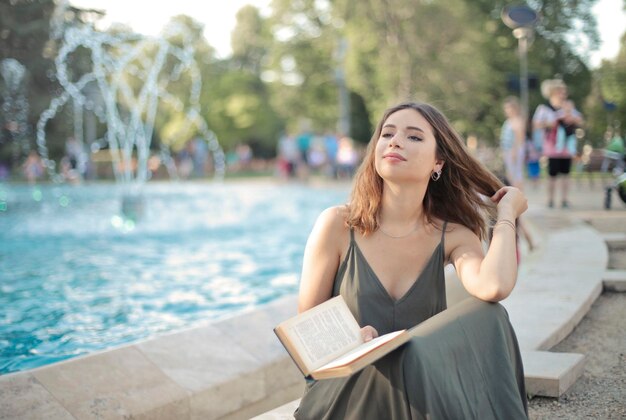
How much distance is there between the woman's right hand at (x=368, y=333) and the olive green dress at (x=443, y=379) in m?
0.15

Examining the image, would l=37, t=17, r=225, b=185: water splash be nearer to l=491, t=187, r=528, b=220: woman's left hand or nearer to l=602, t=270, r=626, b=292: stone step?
l=602, t=270, r=626, b=292: stone step

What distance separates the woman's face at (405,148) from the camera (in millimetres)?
2908

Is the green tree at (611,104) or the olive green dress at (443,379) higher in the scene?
the green tree at (611,104)

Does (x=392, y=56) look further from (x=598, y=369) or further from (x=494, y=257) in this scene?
(x=494, y=257)

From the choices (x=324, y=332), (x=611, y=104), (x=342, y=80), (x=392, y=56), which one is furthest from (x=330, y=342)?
(x=342, y=80)

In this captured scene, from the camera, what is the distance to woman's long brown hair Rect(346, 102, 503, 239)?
3020 millimetres

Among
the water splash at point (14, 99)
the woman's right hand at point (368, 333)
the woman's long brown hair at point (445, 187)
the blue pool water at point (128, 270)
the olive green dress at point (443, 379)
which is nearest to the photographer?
the olive green dress at point (443, 379)

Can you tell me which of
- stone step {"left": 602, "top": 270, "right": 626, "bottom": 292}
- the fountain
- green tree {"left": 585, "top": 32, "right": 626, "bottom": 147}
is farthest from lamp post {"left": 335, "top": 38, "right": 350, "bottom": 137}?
stone step {"left": 602, "top": 270, "right": 626, "bottom": 292}

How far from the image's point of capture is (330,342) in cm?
253

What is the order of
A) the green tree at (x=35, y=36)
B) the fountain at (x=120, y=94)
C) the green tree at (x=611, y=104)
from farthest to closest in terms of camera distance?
the fountain at (x=120, y=94) → the green tree at (x=35, y=36) → the green tree at (x=611, y=104)

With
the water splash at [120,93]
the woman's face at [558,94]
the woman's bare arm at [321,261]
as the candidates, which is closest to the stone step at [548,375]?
the woman's bare arm at [321,261]

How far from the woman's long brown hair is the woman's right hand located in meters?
0.47

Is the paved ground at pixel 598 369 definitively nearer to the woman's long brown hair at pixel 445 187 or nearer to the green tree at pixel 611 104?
the woman's long brown hair at pixel 445 187

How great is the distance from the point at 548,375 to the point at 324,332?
52.7 inches
